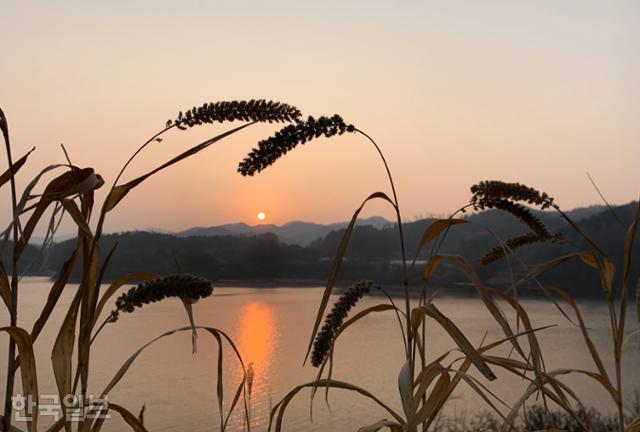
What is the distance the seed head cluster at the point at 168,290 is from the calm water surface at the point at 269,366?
6.12m

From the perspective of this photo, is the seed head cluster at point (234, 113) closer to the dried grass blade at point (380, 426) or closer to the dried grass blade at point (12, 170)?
the dried grass blade at point (12, 170)

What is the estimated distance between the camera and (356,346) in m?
38.2

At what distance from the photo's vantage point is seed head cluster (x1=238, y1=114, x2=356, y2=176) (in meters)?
2.13

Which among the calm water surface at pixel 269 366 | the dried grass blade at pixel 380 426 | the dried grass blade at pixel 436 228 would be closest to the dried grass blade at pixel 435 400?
the dried grass blade at pixel 380 426

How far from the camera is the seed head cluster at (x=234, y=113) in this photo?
196 cm

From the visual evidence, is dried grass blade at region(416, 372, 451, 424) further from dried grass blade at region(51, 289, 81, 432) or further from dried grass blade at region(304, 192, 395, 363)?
dried grass blade at region(51, 289, 81, 432)

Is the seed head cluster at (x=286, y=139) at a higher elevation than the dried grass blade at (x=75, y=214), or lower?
higher

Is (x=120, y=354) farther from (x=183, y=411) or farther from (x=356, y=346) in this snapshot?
(x=183, y=411)

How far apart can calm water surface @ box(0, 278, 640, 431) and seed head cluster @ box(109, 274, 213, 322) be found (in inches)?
241

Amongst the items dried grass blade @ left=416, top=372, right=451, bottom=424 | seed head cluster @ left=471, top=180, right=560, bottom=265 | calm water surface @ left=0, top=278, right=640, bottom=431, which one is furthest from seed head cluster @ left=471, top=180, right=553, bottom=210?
calm water surface @ left=0, top=278, right=640, bottom=431

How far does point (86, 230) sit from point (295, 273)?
9981cm

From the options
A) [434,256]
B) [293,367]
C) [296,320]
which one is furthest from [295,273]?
[434,256]

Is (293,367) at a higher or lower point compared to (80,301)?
lower

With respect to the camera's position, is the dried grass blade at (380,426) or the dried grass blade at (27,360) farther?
the dried grass blade at (380,426)
